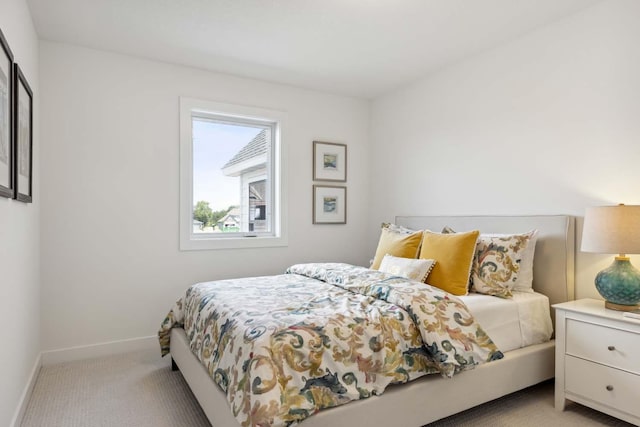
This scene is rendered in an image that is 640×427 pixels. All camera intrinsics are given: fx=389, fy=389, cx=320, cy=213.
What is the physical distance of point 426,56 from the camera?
10.6ft

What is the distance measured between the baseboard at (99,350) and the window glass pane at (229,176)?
40.9 inches

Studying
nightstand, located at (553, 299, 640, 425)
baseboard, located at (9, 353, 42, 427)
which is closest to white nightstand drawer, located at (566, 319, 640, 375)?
nightstand, located at (553, 299, 640, 425)

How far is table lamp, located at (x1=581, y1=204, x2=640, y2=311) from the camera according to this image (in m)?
2.02

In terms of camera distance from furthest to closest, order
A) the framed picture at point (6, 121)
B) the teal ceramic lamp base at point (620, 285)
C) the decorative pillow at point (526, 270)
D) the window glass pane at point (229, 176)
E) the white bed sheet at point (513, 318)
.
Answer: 1. the window glass pane at point (229, 176)
2. the decorative pillow at point (526, 270)
3. the white bed sheet at point (513, 318)
4. the teal ceramic lamp base at point (620, 285)
5. the framed picture at point (6, 121)

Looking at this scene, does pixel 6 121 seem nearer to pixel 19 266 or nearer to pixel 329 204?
pixel 19 266

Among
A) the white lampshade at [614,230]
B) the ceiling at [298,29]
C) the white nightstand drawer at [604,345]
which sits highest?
the ceiling at [298,29]

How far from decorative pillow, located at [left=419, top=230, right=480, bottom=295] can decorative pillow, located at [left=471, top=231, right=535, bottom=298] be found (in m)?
0.09

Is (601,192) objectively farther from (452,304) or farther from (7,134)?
(7,134)

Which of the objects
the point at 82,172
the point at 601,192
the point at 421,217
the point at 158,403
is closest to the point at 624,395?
the point at 601,192

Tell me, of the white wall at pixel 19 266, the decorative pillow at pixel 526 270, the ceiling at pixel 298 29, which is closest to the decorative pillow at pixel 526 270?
the decorative pillow at pixel 526 270

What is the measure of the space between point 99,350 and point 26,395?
2.69ft

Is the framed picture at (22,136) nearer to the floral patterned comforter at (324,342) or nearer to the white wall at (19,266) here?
the white wall at (19,266)

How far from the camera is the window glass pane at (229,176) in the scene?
3.67m

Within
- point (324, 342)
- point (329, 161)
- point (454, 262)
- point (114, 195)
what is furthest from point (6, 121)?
point (329, 161)
